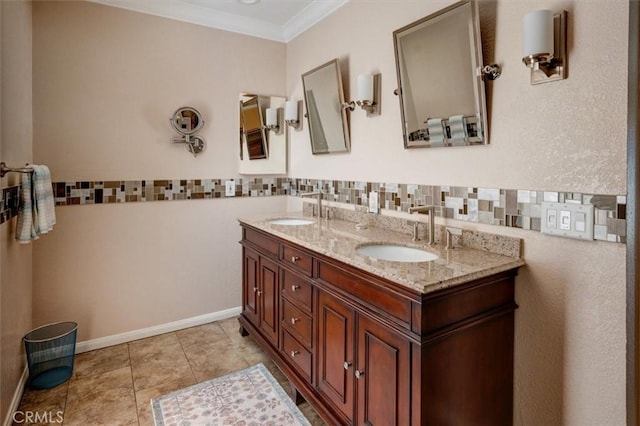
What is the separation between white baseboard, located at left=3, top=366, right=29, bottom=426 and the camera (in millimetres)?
1798

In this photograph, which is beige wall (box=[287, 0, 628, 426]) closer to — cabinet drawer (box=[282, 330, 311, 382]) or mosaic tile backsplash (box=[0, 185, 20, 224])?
cabinet drawer (box=[282, 330, 311, 382])

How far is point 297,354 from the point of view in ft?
6.61

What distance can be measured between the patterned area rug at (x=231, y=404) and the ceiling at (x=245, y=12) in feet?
8.33

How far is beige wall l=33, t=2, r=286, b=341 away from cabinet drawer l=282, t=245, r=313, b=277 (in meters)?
1.18

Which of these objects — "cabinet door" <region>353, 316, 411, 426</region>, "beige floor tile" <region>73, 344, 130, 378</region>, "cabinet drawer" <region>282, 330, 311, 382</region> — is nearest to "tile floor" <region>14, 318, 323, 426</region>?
"beige floor tile" <region>73, 344, 130, 378</region>

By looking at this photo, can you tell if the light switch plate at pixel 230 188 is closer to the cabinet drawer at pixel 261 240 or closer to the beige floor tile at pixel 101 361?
the cabinet drawer at pixel 261 240

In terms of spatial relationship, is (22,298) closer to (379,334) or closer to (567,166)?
(379,334)

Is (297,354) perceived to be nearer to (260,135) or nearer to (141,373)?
(141,373)

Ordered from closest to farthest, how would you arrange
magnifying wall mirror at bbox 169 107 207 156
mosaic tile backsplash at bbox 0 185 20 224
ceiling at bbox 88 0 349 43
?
mosaic tile backsplash at bbox 0 185 20 224 → ceiling at bbox 88 0 349 43 → magnifying wall mirror at bbox 169 107 207 156

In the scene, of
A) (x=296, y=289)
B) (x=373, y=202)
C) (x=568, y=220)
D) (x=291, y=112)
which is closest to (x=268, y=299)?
(x=296, y=289)

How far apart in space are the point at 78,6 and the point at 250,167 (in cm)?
159

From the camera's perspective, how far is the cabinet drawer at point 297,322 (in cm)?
191

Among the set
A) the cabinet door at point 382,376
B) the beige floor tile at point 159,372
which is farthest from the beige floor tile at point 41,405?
the cabinet door at point 382,376

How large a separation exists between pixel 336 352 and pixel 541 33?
4.92 feet
